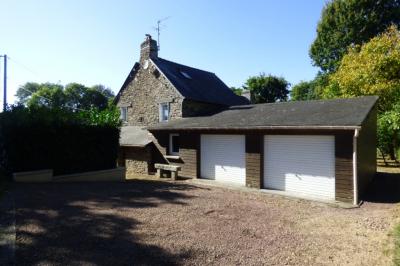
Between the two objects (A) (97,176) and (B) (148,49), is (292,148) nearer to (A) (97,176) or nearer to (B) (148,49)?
(A) (97,176)

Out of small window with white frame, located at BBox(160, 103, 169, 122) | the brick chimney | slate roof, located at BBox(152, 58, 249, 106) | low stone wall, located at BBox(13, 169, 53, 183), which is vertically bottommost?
low stone wall, located at BBox(13, 169, 53, 183)

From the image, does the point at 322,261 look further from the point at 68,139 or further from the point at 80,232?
the point at 68,139

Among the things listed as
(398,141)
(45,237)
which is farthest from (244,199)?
(398,141)

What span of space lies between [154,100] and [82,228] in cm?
1566

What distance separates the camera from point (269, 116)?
1404 centimetres

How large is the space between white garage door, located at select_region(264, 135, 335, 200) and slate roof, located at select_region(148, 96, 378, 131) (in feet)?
2.26

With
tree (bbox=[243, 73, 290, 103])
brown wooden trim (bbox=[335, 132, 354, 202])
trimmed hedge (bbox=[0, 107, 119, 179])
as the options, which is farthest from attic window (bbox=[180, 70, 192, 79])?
tree (bbox=[243, 73, 290, 103])

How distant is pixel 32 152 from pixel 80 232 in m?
7.43

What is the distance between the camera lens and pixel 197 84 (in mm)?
22906

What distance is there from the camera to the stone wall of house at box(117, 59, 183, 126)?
20078 mm

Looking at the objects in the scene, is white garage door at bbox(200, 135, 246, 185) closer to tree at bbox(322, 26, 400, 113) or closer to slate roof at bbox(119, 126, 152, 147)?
slate roof at bbox(119, 126, 152, 147)

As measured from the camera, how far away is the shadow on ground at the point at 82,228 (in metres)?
5.05

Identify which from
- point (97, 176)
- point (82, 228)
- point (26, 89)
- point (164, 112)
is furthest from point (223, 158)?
point (26, 89)

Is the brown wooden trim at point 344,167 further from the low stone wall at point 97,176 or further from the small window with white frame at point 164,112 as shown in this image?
the small window with white frame at point 164,112
